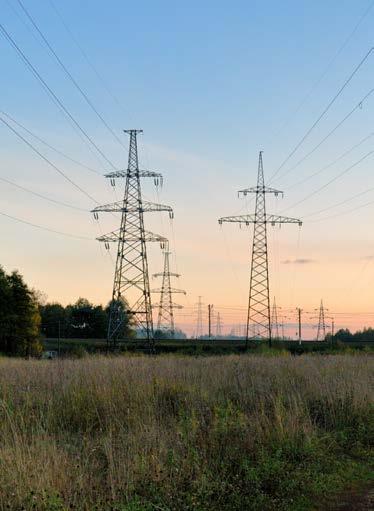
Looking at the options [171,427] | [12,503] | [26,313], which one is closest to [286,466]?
[171,427]

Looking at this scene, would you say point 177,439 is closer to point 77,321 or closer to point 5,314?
point 5,314

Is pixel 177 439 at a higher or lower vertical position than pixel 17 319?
lower

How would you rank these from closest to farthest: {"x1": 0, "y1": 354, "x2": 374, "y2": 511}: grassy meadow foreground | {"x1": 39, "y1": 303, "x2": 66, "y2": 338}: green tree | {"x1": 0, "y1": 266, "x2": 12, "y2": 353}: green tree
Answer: {"x1": 0, "y1": 354, "x2": 374, "y2": 511}: grassy meadow foreground
{"x1": 0, "y1": 266, "x2": 12, "y2": 353}: green tree
{"x1": 39, "y1": 303, "x2": 66, "y2": 338}: green tree

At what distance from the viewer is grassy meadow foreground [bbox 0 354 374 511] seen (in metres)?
6.30

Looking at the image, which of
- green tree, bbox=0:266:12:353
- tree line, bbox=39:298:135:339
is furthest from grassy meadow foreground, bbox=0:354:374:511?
tree line, bbox=39:298:135:339

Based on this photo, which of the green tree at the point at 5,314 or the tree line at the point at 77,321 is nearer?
the green tree at the point at 5,314

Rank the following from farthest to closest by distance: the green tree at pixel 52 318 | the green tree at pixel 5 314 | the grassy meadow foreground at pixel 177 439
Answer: the green tree at pixel 52 318 → the green tree at pixel 5 314 → the grassy meadow foreground at pixel 177 439

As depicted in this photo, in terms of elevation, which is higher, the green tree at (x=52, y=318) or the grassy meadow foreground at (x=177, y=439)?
the green tree at (x=52, y=318)

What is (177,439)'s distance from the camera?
27.1ft

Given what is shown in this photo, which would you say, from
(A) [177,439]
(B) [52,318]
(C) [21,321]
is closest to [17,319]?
(C) [21,321]

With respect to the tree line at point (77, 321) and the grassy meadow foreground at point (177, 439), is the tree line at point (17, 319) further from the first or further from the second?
the tree line at point (77, 321)

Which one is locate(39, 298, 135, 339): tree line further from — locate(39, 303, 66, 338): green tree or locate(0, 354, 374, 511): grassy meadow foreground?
locate(0, 354, 374, 511): grassy meadow foreground

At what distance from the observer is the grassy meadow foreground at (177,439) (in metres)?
6.30

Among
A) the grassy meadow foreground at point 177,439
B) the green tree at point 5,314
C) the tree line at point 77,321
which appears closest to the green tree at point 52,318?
the tree line at point 77,321
